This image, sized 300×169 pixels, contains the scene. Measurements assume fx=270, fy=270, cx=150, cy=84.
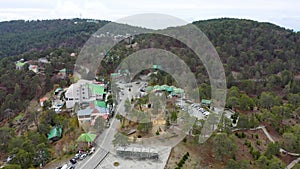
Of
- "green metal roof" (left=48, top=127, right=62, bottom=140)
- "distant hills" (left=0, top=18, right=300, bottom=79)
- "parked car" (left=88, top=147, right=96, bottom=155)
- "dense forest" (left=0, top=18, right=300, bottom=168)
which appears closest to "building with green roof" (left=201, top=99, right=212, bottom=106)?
"dense forest" (left=0, top=18, right=300, bottom=168)

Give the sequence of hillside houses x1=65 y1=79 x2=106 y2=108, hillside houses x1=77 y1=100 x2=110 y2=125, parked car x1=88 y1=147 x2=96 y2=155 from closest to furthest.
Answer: parked car x1=88 y1=147 x2=96 y2=155 < hillside houses x1=77 y1=100 x2=110 y2=125 < hillside houses x1=65 y1=79 x2=106 y2=108

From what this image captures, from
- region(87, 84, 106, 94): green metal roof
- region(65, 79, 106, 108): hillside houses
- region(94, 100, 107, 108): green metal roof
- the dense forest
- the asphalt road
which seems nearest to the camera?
the asphalt road

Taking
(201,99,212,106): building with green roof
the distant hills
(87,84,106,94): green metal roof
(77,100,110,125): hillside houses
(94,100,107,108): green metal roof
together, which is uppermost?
the distant hills

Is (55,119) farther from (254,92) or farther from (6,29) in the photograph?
(6,29)

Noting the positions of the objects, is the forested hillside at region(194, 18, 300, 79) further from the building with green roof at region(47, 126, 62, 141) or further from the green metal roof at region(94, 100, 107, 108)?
the building with green roof at region(47, 126, 62, 141)

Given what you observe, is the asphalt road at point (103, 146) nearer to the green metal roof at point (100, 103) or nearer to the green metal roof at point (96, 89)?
the green metal roof at point (100, 103)

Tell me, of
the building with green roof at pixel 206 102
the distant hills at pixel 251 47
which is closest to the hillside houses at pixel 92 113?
the building with green roof at pixel 206 102

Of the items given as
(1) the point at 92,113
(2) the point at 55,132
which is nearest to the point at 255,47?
(1) the point at 92,113

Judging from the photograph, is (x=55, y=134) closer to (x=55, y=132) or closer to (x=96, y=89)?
(x=55, y=132)

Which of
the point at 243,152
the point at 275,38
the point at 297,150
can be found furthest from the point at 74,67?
the point at 275,38

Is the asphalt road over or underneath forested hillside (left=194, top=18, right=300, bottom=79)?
underneath
